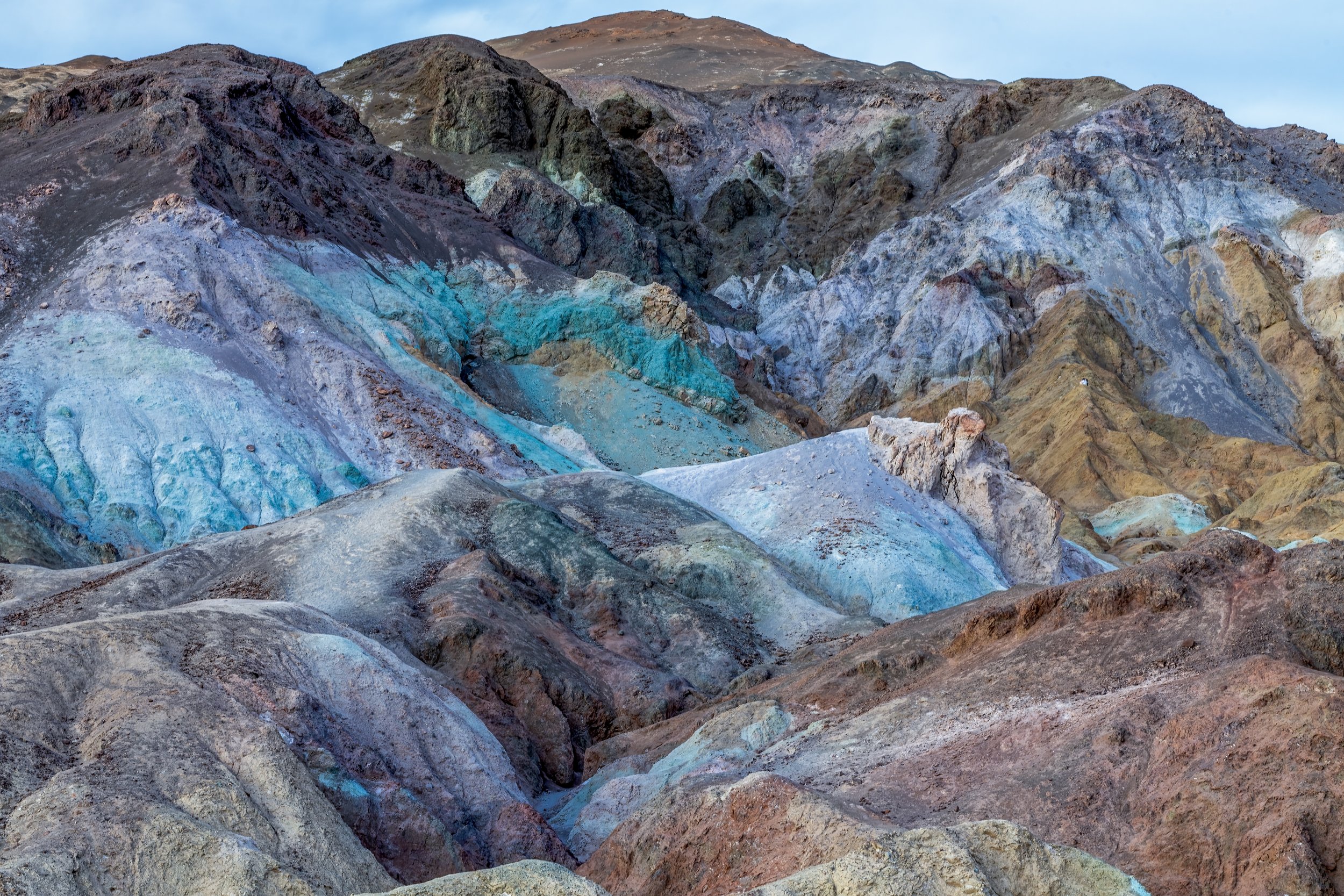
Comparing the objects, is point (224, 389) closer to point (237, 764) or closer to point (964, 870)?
point (237, 764)

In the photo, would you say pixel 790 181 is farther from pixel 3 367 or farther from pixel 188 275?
pixel 3 367

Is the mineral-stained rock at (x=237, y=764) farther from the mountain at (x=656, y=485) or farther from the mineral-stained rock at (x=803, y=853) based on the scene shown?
the mineral-stained rock at (x=803, y=853)

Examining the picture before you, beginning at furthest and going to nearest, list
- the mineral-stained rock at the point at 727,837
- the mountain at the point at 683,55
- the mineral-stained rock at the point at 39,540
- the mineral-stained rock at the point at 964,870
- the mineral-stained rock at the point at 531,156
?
the mountain at the point at 683,55
the mineral-stained rock at the point at 531,156
the mineral-stained rock at the point at 39,540
the mineral-stained rock at the point at 727,837
the mineral-stained rock at the point at 964,870

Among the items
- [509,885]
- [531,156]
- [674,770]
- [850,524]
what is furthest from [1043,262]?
[509,885]

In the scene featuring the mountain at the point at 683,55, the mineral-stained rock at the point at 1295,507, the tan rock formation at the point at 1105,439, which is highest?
the mountain at the point at 683,55

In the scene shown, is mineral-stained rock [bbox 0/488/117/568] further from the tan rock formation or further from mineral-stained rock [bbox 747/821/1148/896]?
the tan rock formation

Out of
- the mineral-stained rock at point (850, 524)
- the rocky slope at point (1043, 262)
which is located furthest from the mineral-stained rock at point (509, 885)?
the rocky slope at point (1043, 262)

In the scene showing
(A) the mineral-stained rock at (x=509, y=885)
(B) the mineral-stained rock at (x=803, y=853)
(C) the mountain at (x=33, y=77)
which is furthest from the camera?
(C) the mountain at (x=33, y=77)
